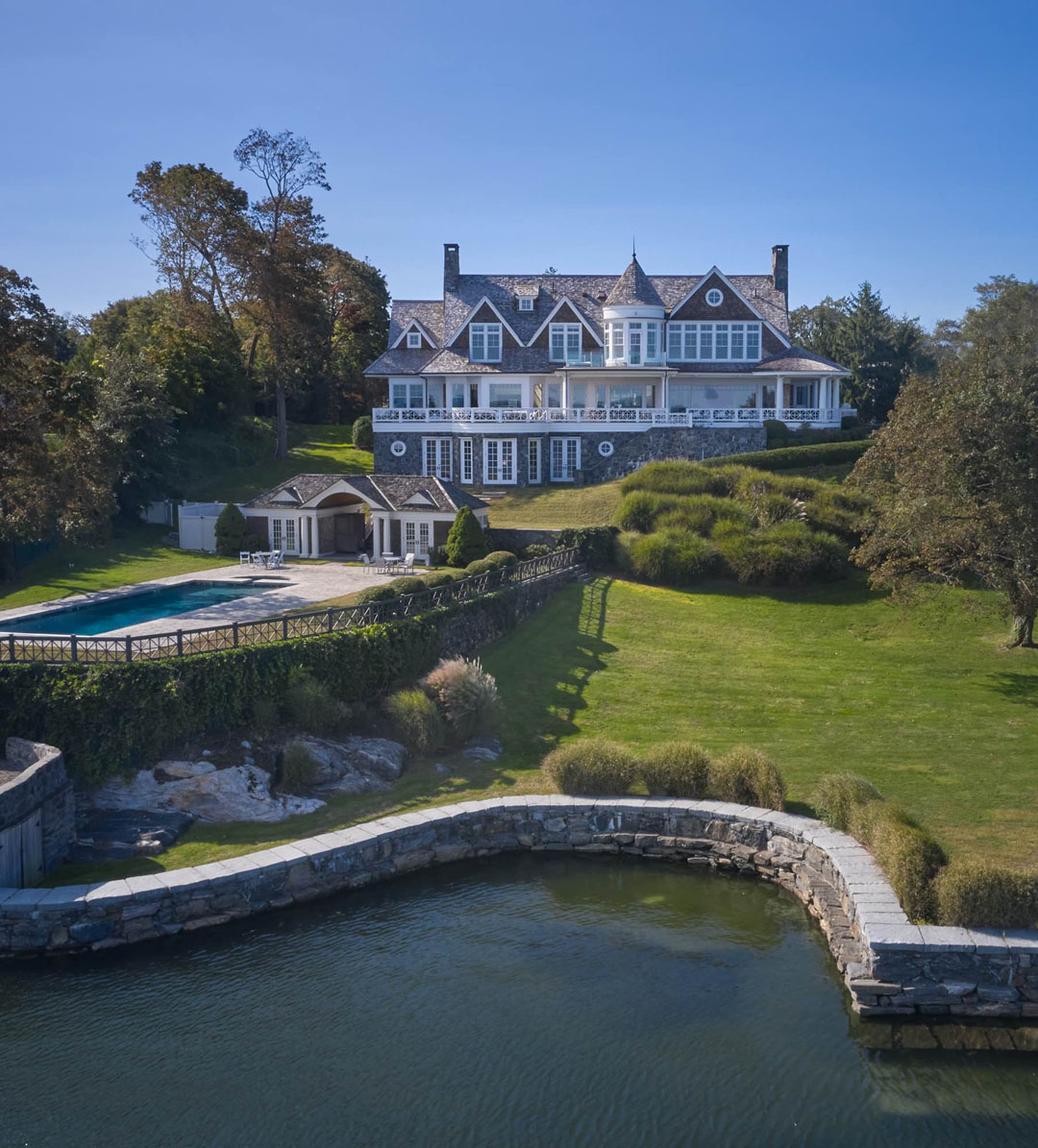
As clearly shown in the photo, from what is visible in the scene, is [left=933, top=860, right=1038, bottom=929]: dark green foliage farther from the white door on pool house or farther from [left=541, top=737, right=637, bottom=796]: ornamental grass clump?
the white door on pool house

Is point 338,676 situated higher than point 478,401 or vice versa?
point 478,401

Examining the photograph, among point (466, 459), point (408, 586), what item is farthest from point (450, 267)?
point (408, 586)

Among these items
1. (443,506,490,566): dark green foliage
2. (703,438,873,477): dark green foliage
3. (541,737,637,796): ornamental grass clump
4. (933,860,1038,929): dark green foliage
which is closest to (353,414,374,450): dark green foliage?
(703,438,873,477): dark green foliage

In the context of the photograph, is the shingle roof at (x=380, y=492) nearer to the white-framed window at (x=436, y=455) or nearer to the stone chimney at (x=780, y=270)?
the white-framed window at (x=436, y=455)

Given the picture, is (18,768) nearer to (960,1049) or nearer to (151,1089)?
(151,1089)

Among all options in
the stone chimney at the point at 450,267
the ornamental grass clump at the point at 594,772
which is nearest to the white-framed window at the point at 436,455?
the stone chimney at the point at 450,267

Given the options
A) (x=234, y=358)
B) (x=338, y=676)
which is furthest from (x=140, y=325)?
(x=338, y=676)

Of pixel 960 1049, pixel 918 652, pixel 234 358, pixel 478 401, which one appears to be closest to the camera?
pixel 960 1049
